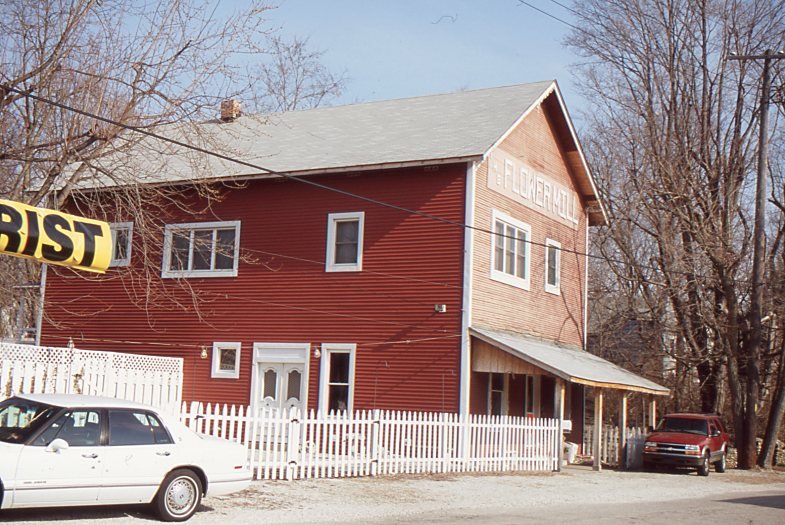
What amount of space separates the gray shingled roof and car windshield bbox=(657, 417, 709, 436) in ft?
32.1

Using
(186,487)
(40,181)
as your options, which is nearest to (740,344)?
(40,181)

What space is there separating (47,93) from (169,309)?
10.2 m

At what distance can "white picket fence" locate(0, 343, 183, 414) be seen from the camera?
55.4 ft

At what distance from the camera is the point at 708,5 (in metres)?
38.4

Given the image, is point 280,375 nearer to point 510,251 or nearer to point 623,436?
point 510,251

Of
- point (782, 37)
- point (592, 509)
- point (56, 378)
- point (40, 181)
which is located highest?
point (782, 37)

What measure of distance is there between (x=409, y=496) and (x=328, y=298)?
9.39 metres

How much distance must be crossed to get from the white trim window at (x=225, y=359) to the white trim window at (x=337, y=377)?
2638 mm

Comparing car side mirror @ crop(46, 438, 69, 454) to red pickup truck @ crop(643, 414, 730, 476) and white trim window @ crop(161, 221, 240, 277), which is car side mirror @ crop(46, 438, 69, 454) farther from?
red pickup truck @ crop(643, 414, 730, 476)

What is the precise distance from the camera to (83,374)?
778 inches

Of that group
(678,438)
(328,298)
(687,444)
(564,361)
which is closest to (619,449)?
(678,438)

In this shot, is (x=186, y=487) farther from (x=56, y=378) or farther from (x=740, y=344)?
(x=740, y=344)

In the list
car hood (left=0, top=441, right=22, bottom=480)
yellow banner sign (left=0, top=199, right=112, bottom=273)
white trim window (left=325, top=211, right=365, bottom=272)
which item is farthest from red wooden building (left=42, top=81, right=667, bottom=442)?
car hood (left=0, top=441, right=22, bottom=480)

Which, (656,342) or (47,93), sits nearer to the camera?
(47,93)
